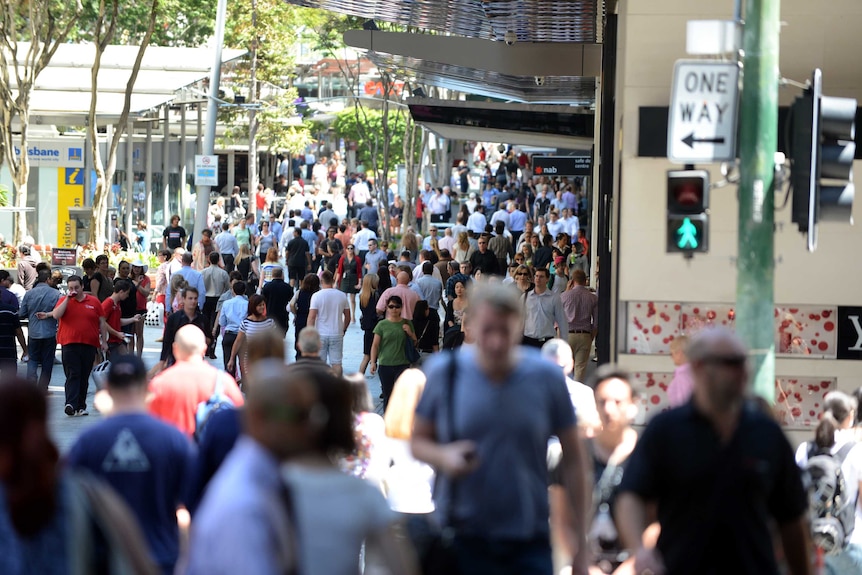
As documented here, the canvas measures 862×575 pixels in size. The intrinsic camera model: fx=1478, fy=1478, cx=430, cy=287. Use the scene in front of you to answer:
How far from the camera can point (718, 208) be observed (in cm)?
1305

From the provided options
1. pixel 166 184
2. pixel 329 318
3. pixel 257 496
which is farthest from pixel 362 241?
pixel 257 496

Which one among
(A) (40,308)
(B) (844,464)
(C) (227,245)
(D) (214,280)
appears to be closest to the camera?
(B) (844,464)

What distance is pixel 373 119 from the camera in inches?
3027

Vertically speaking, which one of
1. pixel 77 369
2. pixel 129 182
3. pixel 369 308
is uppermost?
pixel 129 182

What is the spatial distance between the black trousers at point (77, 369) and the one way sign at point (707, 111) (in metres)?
9.79

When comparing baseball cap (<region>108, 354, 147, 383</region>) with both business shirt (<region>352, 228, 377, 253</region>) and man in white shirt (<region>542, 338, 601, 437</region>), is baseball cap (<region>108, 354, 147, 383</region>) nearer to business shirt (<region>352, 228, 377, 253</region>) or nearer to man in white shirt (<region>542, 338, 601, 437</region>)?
man in white shirt (<region>542, 338, 601, 437</region>)

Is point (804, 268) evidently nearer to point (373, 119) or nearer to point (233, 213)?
point (233, 213)

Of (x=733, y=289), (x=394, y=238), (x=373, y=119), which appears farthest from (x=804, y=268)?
(x=373, y=119)

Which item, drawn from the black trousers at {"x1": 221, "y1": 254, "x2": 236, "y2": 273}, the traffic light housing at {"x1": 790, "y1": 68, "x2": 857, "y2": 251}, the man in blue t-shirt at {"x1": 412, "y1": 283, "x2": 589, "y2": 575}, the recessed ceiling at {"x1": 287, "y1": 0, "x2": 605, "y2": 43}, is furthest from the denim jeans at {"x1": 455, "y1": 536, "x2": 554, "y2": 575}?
the black trousers at {"x1": 221, "y1": 254, "x2": 236, "y2": 273}

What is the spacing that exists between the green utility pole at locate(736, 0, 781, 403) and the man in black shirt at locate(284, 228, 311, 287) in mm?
24005

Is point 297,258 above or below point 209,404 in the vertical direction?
above

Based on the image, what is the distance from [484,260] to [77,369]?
11.3m

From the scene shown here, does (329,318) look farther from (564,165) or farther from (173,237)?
(173,237)

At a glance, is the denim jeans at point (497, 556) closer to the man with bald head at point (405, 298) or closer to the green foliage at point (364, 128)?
the man with bald head at point (405, 298)
